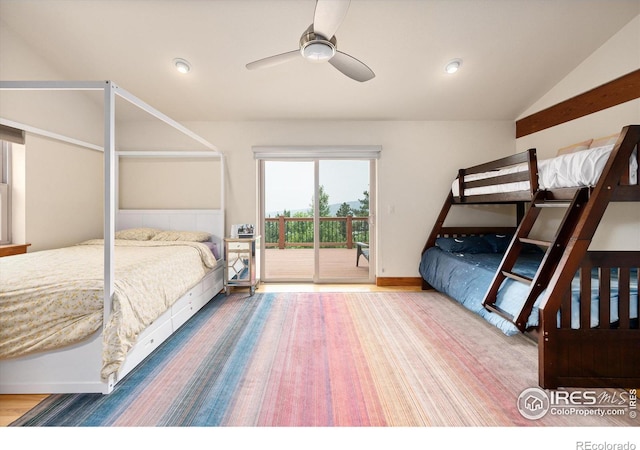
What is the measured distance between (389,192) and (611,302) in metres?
2.59

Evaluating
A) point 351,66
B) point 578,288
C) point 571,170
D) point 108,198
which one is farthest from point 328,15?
point 578,288

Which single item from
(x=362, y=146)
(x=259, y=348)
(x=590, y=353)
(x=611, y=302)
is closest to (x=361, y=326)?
(x=259, y=348)

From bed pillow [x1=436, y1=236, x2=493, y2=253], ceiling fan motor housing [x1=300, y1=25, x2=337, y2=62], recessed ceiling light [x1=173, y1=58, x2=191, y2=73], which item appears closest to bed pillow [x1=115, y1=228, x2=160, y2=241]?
recessed ceiling light [x1=173, y1=58, x2=191, y2=73]

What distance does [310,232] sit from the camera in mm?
4508

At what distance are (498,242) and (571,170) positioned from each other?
5.61 ft

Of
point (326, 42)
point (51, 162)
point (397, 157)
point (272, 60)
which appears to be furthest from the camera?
point (397, 157)

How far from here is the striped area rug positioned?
149 cm

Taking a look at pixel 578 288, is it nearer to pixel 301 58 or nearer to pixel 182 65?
pixel 301 58

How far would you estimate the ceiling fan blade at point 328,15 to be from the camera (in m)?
1.65

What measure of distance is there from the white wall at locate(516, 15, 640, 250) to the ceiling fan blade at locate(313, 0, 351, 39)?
2725 mm

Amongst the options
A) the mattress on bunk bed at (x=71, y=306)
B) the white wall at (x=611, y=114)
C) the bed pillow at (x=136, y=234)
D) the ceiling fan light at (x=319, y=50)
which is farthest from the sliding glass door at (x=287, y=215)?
the white wall at (x=611, y=114)

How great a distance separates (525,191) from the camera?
2.51 meters

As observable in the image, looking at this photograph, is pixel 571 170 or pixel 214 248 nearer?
pixel 571 170
